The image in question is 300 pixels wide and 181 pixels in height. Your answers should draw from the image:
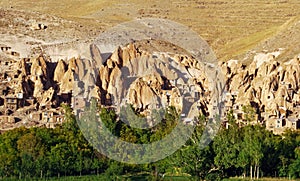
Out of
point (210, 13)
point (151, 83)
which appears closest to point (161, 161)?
point (151, 83)

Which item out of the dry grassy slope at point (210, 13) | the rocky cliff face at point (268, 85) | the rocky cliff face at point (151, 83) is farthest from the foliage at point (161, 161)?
the dry grassy slope at point (210, 13)

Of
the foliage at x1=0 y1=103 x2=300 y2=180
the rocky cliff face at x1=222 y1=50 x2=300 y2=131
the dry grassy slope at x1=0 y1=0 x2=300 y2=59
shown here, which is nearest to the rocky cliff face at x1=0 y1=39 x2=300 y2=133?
the rocky cliff face at x1=222 y1=50 x2=300 y2=131

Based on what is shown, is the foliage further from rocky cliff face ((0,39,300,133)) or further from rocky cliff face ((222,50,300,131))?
rocky cliff face ((222,50,300,131))

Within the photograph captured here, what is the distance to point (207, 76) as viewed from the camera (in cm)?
7319

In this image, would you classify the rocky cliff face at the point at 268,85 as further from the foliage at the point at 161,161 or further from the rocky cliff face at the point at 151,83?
the foliage at the point at 161,161

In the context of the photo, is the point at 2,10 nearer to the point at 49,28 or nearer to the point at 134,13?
the point at 49,28

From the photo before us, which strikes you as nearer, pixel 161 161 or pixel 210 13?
pixel 161 161

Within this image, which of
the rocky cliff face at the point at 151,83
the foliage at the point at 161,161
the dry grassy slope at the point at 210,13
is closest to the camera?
the foliage at the point at 161,161

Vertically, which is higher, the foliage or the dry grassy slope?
the dry grassy slope

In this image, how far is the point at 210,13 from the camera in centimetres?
12644

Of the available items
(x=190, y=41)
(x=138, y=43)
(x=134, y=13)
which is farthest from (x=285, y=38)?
(x=134, y=13)

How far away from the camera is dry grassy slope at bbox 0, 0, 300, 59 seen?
10944 centimetres

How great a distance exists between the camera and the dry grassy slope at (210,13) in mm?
109438

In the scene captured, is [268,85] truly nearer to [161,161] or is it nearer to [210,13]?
[161,161]
